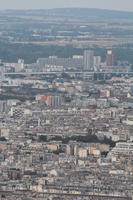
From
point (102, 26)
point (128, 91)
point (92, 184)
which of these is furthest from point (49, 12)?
point (92, 184)

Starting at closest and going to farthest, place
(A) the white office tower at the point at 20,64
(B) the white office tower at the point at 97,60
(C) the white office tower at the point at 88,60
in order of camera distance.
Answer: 1. (A) the white office tower at the point at 20,64
2. (C) the white office tower at the point at 88,60
3. (B) the white office tower at the point at 97,60

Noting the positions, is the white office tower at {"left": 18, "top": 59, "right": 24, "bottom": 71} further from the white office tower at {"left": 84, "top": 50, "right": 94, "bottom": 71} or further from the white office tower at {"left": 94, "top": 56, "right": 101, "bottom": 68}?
the white office tower at {"left": 94, "top": 56, "right": 101, "bottom": 68}

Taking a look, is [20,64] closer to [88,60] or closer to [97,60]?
[88,60]

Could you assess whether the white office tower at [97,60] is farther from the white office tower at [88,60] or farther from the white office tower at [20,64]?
the white office tower at [20,64]

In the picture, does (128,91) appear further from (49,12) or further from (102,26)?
(49,12)

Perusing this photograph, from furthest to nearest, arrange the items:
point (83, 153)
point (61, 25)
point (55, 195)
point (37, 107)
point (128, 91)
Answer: point (61, 25) < point (128, 91) < point (37, 107) < point (83, 153) < point (55, 195)

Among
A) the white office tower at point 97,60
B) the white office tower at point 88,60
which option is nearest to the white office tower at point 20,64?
the white office tower at point 88,60

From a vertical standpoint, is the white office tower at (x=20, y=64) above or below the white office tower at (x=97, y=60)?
above

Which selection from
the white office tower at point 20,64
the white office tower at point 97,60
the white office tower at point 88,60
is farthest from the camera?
the white office tower at point 97,60

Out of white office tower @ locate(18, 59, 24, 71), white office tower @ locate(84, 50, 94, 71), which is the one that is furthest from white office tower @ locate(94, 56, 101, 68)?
white office tower @ locate(18, 59, 24, 71)

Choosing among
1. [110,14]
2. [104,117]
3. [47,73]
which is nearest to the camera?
[104,117]

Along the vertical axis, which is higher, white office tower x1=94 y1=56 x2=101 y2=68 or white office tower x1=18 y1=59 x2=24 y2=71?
white office tower x1=18 y1=59 x2=24 y2=71
